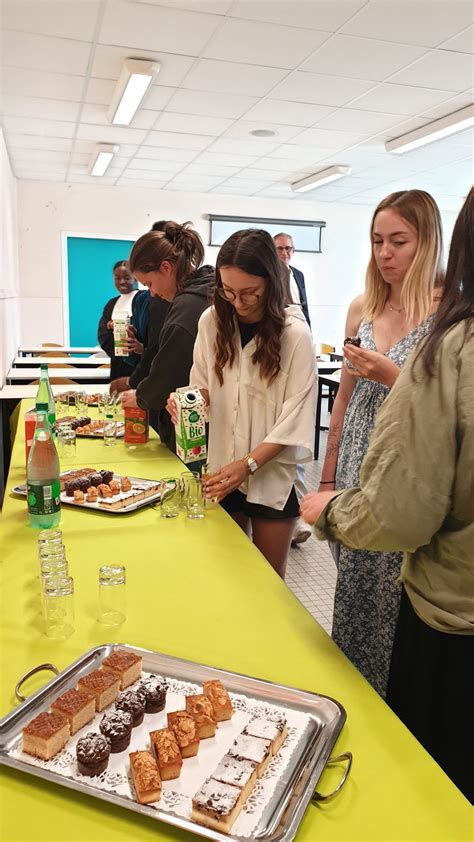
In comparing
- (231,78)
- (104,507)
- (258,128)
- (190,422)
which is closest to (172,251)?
(190,422)

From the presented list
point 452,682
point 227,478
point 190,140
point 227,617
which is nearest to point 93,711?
point 227,617

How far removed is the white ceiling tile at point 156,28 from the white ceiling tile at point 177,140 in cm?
186

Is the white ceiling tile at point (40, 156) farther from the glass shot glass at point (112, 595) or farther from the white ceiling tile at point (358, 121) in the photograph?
the glass shot glass at point (112, 595)

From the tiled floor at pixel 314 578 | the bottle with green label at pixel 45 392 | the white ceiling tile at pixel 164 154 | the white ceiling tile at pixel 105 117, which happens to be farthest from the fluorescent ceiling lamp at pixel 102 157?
the bottle with green label at pixel 45 392

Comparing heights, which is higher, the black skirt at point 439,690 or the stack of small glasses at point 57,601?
the stack of small glasses at point 57,601

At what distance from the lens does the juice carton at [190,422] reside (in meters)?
1.75

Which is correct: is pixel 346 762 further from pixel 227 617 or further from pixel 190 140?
pixel 190 140

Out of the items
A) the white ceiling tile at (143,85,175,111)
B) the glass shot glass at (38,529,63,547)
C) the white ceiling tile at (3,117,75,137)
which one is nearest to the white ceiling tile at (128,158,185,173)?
the white ceiling tile at (3,117,75,137)

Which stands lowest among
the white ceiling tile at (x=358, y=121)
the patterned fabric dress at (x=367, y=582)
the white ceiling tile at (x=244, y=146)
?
the patterned fabric dress at (x=367, y=582)

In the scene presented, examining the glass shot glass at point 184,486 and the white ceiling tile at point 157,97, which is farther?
the white ceiling tile at point 157,97

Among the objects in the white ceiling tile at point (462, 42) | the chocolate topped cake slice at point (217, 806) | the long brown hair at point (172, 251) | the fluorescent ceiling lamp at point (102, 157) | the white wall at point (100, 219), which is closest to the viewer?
the chocolate topped cake slice at point (217, 806)

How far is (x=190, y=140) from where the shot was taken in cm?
580

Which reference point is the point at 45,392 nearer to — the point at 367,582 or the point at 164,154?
the point at 367,582

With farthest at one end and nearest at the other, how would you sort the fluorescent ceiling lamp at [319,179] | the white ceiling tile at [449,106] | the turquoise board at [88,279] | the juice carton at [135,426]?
the turquoise board at [88,279], the fluorescent ceiling lamp at [319,179], the white ceiling tile at [449,106], the juice carton at [135,426]
